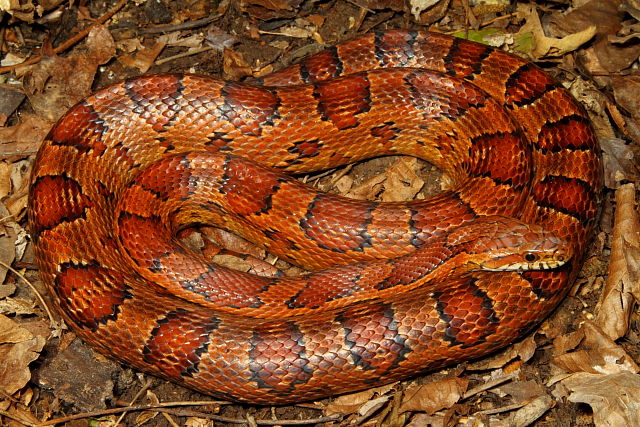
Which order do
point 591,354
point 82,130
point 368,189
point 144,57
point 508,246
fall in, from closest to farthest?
1. point 508,246
2. point 591,354
3. point 82,130
4. point 368,189
5. point 144,57

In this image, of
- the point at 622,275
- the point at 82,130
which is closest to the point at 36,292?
the point at 82,130

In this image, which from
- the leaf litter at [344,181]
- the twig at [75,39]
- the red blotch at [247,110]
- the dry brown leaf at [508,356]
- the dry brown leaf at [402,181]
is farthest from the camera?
the twig at [75,39]

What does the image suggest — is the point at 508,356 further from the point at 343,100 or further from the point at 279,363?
the point at 343,100

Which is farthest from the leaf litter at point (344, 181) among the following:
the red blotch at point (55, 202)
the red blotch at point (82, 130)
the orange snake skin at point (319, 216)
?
the red blotch at point (82, 130)

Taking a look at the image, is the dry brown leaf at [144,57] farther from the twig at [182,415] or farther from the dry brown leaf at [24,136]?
the twig at [182,415]

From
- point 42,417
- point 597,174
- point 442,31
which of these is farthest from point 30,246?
point 597,174

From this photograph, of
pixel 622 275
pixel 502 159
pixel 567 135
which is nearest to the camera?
pixel 622 275

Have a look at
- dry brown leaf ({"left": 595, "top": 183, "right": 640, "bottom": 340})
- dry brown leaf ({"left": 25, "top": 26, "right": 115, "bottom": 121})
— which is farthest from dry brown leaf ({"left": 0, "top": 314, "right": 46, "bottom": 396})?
dry brown leaf ({"left": 595, "top": 183, "right": 640, "bottom": 340})
